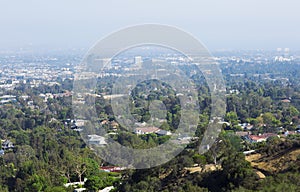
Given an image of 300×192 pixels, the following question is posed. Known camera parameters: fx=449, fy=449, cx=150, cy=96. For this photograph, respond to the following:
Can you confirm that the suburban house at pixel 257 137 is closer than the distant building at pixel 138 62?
Yes

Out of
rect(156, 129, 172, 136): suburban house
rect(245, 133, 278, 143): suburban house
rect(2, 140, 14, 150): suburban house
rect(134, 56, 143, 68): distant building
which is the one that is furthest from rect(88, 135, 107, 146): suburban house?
rect(134, 56, 143, 68): distant building

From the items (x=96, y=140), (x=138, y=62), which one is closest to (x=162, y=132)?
(x=96, y=140)

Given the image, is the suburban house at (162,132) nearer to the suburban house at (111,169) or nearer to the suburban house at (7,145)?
the suburban house at (111,169)

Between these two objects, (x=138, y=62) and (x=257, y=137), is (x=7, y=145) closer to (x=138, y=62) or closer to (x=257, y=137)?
(x=138, y=62)

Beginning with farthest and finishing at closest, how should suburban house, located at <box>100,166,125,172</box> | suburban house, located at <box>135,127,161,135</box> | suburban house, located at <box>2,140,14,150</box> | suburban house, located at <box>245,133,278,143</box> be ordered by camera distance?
suburban house, located at <box>2,140,14,150</box>, suburban house, located at <box>245,133,278,143</box>, suburban house, located at <box>135,127,161,135</box>, suburban house, located at <box>100,166,125,172</box>

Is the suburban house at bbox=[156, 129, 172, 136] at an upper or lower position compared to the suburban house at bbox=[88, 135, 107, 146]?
lower

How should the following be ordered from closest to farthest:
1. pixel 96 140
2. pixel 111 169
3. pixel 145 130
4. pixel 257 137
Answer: pixel 96 140 → pixel 111 169 → pixel 145 130 → pixel 257 137

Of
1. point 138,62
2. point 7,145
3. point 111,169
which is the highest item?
point 138,62

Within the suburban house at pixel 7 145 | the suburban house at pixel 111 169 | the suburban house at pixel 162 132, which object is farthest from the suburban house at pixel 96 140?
the suburban house at pixel 7 145

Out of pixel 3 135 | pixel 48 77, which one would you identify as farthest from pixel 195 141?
pixel 48 77

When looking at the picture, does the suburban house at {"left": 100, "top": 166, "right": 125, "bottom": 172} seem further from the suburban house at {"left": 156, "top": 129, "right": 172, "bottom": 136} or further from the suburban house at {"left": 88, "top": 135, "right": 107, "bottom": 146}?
the suburban house at {"left": 156, "top": 129, "right": 172, "bottom": 136}

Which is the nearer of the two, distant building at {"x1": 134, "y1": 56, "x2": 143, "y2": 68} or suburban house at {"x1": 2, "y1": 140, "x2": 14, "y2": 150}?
suburban house at {"x1": 2, "y1": 140, "x2": 14, "y2": 150}

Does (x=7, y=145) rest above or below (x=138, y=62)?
below
